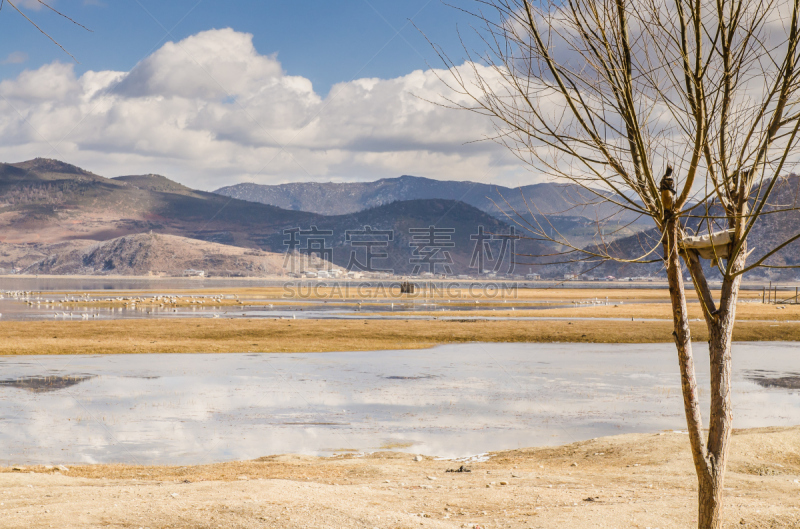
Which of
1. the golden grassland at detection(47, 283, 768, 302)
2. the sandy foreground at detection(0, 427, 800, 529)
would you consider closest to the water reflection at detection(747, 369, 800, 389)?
the sandy foreground at detection(0, 427, 800, 529)

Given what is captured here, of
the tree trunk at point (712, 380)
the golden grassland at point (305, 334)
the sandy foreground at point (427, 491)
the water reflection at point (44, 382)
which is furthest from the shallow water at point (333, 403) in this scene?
the tree trunk at point (712, 380)

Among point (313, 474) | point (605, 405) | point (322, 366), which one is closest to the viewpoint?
point (313, 474)

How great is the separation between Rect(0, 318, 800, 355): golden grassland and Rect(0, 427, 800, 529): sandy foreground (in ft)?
79.4

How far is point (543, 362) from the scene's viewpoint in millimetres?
31938

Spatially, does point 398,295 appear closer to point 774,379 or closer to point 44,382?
point 774,379

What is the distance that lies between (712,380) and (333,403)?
15.8 meters

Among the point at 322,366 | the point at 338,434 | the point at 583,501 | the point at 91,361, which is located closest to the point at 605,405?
the point at 338,434

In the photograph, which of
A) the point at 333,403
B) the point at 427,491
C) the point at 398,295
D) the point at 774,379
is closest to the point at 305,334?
the point at 333,403

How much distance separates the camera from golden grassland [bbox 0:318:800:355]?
37094 mm

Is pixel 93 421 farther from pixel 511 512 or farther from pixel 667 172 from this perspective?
pixel 667 172

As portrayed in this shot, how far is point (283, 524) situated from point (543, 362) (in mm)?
24979

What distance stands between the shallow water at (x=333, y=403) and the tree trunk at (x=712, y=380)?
896 centimetres

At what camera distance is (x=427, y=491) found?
10891 mm

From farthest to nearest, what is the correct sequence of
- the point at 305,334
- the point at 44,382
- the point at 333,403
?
the point at 305,334 < the point at 44,382 < the point at 333,403
